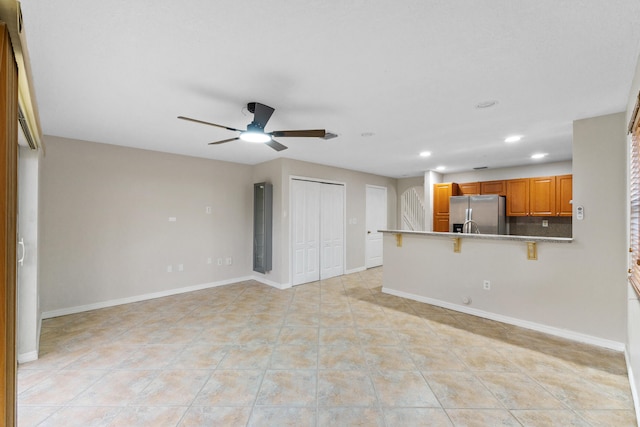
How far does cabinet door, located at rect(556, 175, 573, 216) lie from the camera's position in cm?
490

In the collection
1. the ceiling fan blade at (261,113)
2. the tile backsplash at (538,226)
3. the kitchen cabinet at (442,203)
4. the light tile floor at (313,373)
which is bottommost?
the light tile floor at (313,373)

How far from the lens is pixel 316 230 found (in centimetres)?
556

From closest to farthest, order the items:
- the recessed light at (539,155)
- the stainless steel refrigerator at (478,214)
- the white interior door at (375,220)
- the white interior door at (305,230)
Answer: the recessed light at (539,155) → the white interior door at (305,230) → the stainless steel refrigerator at (478,214) → the white interior door at (375,220)

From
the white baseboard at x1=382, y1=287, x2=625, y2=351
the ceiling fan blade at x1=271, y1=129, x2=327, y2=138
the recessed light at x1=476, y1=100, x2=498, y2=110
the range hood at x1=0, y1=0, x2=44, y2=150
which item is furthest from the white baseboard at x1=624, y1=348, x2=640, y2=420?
the range hood at x1=0, y1=0, x2=44, y2=150

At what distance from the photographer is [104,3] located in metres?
1.38

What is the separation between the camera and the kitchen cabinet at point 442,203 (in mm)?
6242

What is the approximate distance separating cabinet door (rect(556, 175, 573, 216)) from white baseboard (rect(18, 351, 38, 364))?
24.7 ft

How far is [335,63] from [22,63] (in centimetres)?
158

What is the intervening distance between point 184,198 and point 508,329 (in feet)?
16.8

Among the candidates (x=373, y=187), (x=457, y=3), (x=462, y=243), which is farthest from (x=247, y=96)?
(x=373, y=187)

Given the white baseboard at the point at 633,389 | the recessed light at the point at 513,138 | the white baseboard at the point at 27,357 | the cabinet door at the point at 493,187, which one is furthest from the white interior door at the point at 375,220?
the white baseboard at the point at 27,357

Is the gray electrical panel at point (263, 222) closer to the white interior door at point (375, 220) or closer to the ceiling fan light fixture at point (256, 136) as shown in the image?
the ceiling fan light fixture at point (256, 136)

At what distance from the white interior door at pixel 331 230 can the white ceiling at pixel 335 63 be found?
8.22ft

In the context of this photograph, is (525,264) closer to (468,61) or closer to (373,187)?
(468,61)
